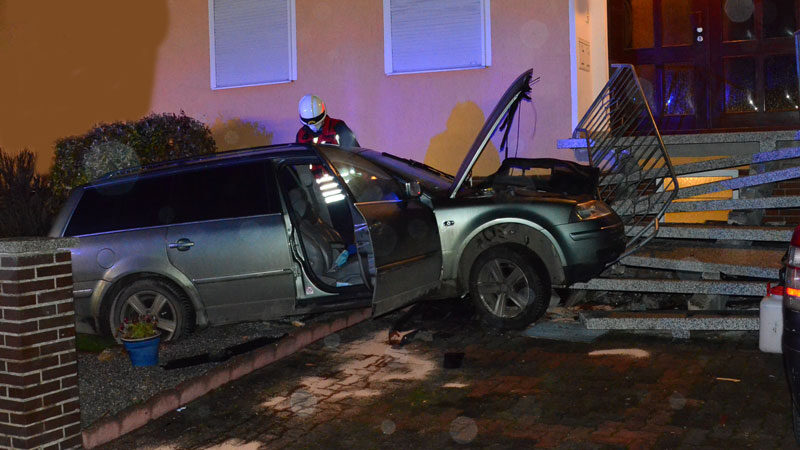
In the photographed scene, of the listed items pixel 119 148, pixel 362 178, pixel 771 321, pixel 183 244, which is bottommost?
pixel 771 321

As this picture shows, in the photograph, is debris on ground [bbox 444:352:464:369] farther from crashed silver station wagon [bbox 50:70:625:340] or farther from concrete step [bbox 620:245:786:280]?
concrete step [bbox 620:245:786:280]

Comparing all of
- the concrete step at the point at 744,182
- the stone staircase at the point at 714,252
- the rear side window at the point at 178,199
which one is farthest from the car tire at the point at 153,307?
the concrete step at the point at 744,182

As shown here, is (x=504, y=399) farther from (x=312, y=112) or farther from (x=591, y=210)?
(x=312, y=112)

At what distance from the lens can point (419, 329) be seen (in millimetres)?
7914

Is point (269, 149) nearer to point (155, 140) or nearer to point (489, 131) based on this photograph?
point (489, 131)

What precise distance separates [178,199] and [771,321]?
16.2 feet

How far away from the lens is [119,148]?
1106 centimetres

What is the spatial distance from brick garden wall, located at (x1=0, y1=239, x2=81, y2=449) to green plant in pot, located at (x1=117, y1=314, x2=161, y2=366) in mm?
1340

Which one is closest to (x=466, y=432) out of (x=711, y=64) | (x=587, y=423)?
(x=587, y=423)

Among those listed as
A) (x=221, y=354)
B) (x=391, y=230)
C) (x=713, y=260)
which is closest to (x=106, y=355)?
(x=221, y=354)

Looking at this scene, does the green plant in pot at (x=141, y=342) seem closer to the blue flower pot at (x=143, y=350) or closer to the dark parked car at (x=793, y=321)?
the blue flower pot at (x=143, y=350)

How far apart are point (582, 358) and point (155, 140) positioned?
270 inches

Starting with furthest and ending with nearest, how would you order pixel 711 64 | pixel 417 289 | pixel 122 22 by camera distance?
pixel 122 22 → pixel 711 64 → pixel 417 289

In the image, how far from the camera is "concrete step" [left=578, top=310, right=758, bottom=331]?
22.8 ft
